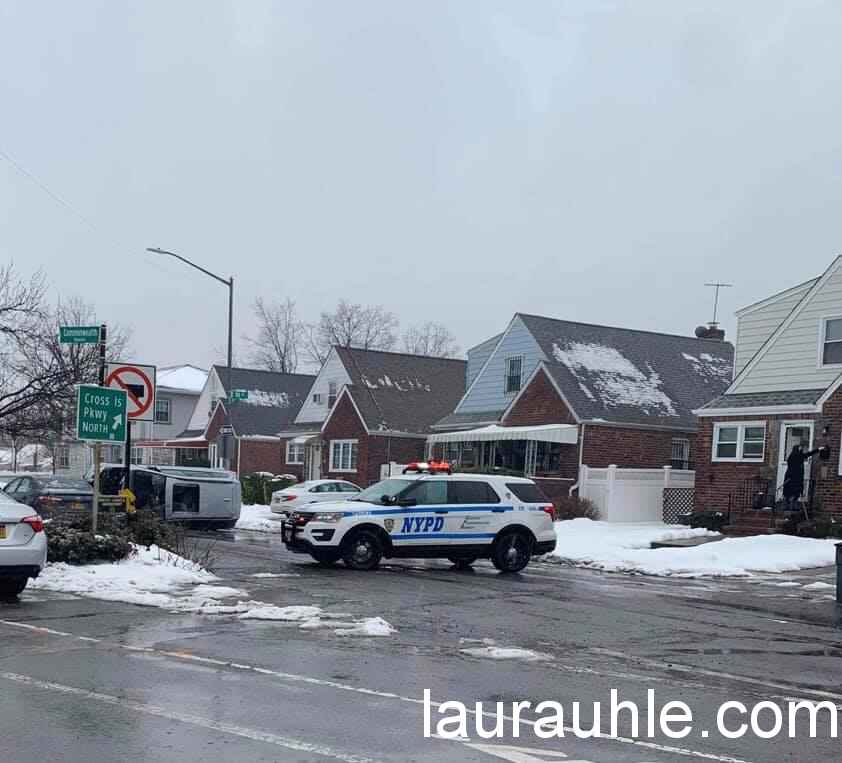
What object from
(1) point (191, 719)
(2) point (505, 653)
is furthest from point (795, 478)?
(1) point (191, 719)

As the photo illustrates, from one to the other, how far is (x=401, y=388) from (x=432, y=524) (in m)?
28.3

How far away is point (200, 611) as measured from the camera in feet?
39.1

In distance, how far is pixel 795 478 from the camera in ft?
86.2

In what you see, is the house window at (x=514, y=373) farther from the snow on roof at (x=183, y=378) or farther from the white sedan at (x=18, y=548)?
the snow on roof at (x=183, y=378)

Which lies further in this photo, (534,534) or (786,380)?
(786,380)

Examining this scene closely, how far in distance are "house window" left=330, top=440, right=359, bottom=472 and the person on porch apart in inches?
837

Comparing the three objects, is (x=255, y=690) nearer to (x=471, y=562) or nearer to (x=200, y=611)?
(x=200, y=611)

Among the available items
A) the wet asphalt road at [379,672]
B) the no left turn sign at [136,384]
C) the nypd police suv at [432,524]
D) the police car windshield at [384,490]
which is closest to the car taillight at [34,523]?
the wet asphalt road at [379,672]

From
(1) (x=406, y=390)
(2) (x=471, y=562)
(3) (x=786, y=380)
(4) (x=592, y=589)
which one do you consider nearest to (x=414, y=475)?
(2) (x=471, y=562)

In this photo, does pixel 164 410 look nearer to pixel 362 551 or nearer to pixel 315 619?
pixel 362 551

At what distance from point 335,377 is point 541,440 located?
51.9 feet

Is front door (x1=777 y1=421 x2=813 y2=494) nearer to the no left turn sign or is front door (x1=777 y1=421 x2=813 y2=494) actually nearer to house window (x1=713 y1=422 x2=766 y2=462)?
house window (x1=713 y1=422 x2=766 y2=462)

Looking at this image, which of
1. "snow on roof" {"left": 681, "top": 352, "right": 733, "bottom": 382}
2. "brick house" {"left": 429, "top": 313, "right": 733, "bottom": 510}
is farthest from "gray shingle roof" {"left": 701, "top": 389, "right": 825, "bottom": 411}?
"snow on roof" {"left": 681, "top": 352, "right": 733, "bottom": 382}

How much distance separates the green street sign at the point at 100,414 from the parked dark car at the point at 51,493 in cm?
637
